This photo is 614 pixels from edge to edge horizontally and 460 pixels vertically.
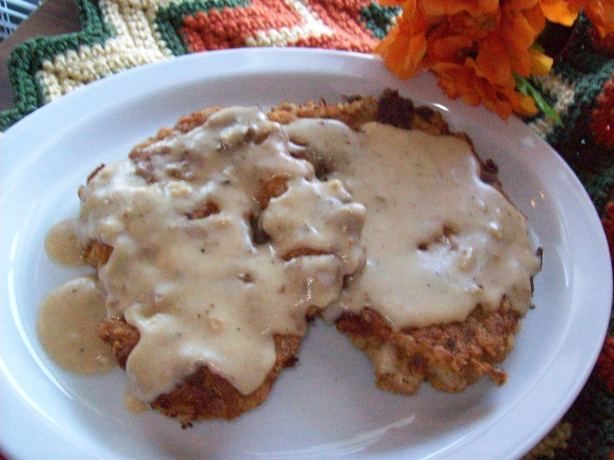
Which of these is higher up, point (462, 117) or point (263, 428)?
point (462, 117)

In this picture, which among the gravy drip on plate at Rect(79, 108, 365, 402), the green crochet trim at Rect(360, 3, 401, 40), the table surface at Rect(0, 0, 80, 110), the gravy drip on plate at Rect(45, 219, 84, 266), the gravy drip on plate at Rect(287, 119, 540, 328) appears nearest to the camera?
the gravy drip on plate at Rect(79, 108, 365, 402)

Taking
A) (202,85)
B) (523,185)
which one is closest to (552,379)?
(523,185)

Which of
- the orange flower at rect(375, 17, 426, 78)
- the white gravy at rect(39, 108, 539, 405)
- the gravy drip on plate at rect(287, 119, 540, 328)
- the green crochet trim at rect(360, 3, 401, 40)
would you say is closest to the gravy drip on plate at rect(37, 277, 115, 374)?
the white gravy at rect(39, 108, 539, 405)

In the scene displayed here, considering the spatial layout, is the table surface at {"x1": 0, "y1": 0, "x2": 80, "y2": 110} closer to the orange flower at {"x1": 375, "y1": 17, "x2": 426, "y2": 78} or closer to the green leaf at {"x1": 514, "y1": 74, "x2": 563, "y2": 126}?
the orange flower at {"x1": 375, "y1": 17, "x2": 426, "y2": 78}

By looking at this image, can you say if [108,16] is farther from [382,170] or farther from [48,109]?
[382,170]

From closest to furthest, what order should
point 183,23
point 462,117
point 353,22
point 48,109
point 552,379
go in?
1. point 552,379
2. point 48,109
3. point 462,117
4. point 183,23
5. point 353,22

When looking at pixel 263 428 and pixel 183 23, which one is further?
pixel 183 23
